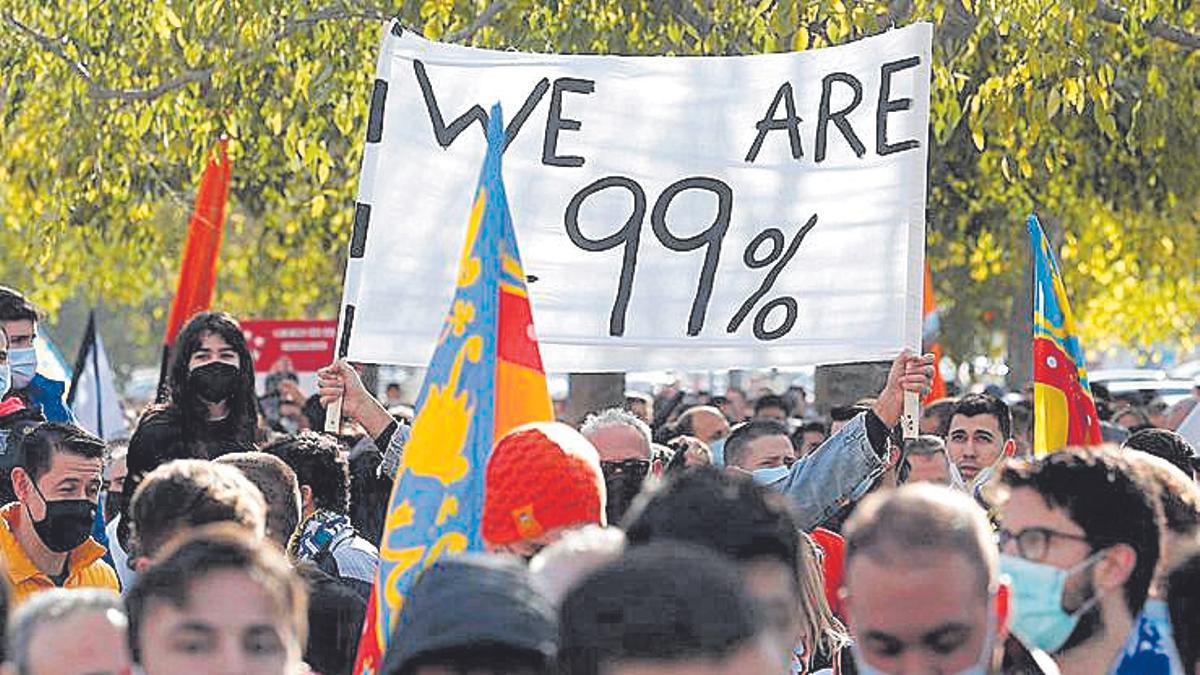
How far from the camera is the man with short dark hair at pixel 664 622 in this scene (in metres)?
3.29

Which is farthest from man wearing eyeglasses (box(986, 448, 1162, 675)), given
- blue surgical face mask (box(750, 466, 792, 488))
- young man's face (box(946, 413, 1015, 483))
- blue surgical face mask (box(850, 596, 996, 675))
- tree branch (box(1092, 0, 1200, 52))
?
tree branch (box(1092, 0, 1200, 52))

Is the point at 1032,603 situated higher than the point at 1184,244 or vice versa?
the point at 1184,244

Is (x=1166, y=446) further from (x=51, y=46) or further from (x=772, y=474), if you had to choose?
(x=51, y=46)

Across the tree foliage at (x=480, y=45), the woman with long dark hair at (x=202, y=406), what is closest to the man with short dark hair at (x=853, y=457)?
the woman with long dark hair at (x=202, y=406)

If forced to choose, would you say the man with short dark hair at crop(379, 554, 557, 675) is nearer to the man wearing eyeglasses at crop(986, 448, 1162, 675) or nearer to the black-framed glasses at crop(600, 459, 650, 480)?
the man wearing eyeglasses at crop(986, 448, 1162, 675)

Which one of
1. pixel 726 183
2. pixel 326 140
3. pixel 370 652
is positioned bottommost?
pixel 370 652

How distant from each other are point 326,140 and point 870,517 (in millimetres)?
10342

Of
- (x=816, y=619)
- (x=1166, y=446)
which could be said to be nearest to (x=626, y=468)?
(x=816, y=619)

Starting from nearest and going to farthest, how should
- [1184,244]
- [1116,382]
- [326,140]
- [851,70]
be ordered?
[851,70] < [326,140] < [1184,244] < [1116,382]

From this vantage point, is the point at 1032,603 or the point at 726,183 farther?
the point at 726,183

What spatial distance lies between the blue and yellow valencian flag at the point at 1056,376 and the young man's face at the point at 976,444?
2.28 ft

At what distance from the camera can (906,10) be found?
36.9 feet

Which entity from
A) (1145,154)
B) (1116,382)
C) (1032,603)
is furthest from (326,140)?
(1116,382)

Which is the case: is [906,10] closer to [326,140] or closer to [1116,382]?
[326,140]
